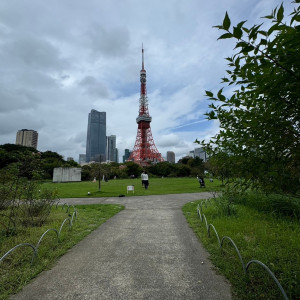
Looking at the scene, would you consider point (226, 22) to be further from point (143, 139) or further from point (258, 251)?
point (143, 139)

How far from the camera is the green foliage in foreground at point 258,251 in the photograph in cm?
276

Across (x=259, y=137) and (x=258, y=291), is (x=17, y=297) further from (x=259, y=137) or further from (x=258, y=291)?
(x=259, y=137)

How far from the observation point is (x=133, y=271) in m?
3.40

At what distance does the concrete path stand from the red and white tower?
200 ft

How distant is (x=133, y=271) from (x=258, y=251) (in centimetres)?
252

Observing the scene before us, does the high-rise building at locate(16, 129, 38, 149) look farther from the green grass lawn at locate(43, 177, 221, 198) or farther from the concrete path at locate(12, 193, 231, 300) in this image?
the concrete path at locate(12, 193, 231, 300)

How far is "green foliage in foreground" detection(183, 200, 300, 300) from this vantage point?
2762 mm

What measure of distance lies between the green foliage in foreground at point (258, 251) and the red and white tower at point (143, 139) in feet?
198

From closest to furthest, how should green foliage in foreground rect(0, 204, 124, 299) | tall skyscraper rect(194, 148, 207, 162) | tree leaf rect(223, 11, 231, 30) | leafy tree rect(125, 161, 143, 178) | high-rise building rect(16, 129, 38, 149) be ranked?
tree leaf rect(223, 11, 231, 30)
green foliage in foreground rect(0, 204, 124, 299)
tall skyscraper rect(194, 148, 207, 162)
leafy tree rect(125, 161, 143, 178)
high-rise building rect(16, 129, 38, 149)

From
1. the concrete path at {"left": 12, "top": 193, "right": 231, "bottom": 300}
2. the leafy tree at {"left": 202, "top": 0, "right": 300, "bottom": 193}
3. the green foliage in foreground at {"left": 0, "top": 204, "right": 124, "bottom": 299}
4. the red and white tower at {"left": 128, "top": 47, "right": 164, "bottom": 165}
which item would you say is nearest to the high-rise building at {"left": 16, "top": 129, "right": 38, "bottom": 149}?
the red and white tower at {"left": 128, "top": 47, "right": 164, "bottom": 165}

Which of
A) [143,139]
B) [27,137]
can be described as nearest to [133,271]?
[143,139]

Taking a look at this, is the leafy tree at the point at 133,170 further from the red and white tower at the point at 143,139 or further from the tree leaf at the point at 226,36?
the tree leaf at the point at 226,36

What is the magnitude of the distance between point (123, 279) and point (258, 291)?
6.48 ft

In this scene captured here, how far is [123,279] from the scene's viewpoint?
3129 mm
